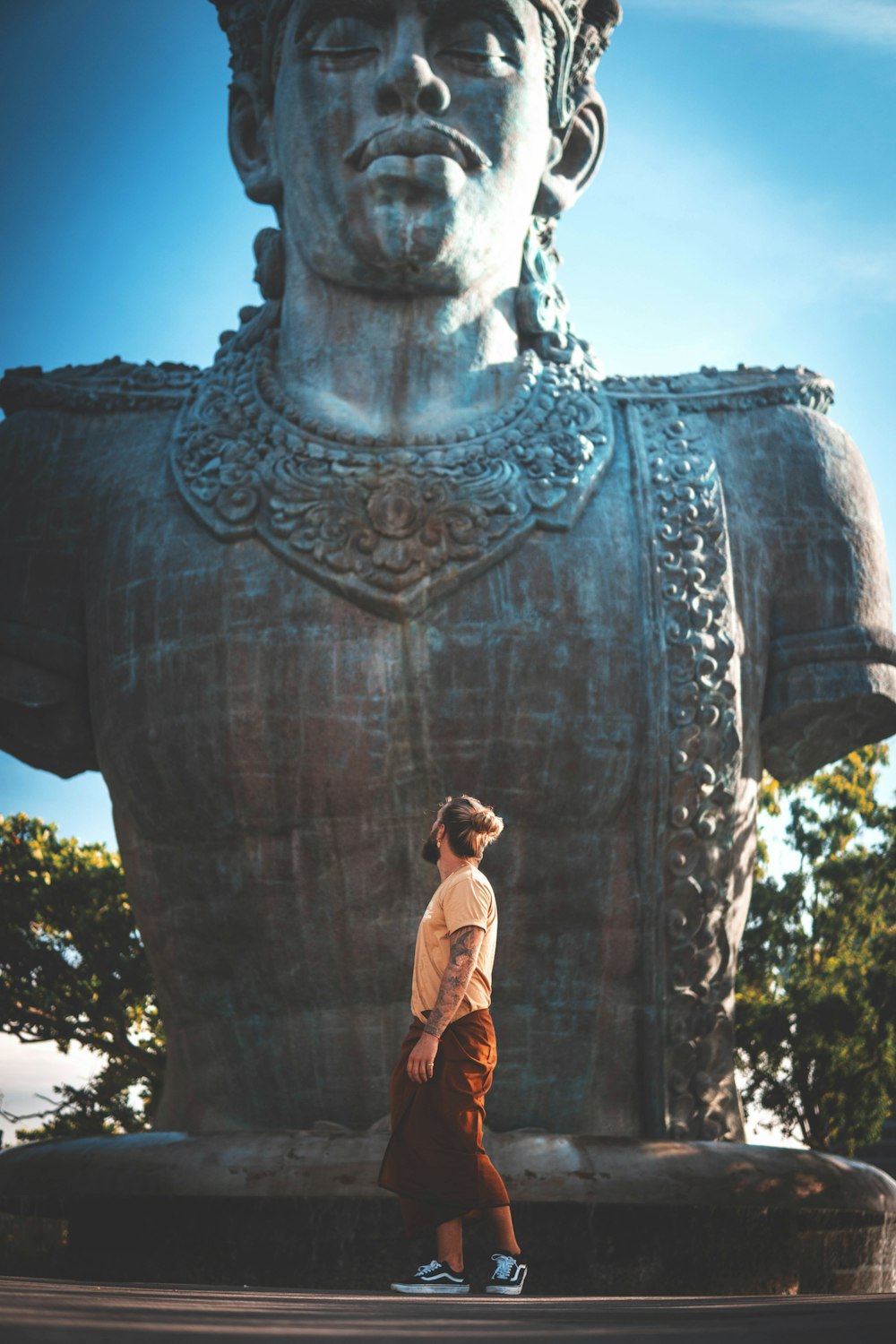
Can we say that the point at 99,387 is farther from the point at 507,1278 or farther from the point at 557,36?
the point at 507,1278

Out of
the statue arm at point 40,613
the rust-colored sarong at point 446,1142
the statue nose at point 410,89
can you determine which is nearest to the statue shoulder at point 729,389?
the statue nose at point 410,89

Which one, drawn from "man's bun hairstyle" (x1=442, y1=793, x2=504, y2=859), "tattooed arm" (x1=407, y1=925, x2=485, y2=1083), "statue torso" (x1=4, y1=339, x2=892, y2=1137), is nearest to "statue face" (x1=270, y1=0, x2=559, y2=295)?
"statue torso" (x1=4, y1=339, x2=892, y2=1137)

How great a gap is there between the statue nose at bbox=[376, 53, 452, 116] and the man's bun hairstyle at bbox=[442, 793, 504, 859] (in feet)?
15.2

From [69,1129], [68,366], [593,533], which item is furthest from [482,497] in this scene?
[69,1129]

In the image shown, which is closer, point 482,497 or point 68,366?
point 482,497

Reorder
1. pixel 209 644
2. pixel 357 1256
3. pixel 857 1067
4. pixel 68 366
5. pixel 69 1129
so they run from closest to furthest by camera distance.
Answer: pixel 357 1256 → pixel 209 644 → pixel 68 366 → pixel 857 1067 → pixel 69 1129

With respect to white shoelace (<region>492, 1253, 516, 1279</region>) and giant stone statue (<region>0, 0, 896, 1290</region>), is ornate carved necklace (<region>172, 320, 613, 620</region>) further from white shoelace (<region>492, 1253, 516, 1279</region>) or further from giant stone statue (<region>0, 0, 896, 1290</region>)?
white shoelace (<region>492, 1253, 516, 1279</region>)

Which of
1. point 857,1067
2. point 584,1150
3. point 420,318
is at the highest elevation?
point 420,318

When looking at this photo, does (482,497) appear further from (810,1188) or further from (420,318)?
(810,1188)

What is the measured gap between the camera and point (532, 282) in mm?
9719

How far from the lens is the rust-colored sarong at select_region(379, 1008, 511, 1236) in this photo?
5.59 m

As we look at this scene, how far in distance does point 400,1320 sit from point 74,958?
2014cm

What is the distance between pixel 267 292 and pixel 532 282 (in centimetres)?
157

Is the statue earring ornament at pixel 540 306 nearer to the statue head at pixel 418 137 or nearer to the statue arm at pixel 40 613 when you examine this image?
the statue head at pixel 418 137
